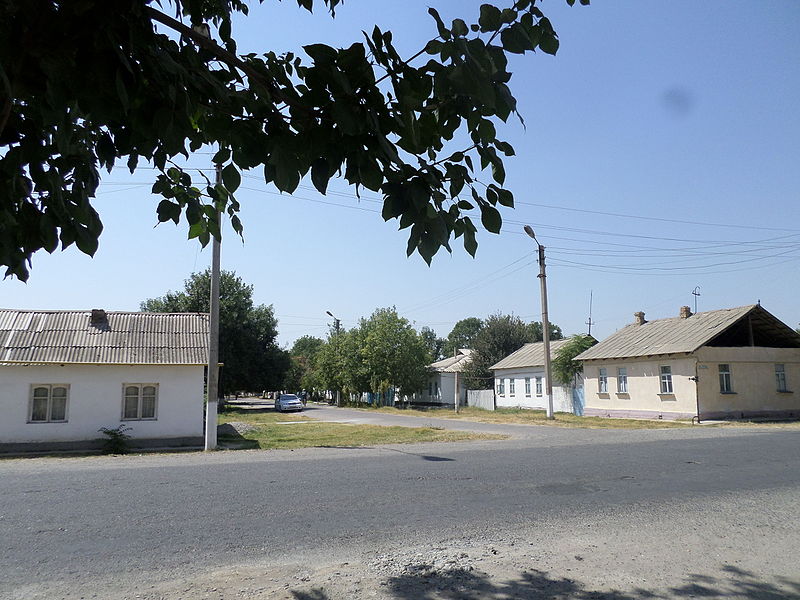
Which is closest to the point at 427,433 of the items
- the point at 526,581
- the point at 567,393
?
the point at 526,581

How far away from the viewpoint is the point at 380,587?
5.11 metres

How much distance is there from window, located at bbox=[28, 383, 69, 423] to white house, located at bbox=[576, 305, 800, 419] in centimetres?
2593

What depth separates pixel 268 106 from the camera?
296 centimetres

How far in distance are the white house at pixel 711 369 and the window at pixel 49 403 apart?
25928 mm

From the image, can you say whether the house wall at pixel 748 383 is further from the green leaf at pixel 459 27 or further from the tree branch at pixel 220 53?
the green leaf at pixel 459 27

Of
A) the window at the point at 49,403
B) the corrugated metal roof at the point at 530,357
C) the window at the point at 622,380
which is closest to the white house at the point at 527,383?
the corrugated metal roof at the point at 530,357

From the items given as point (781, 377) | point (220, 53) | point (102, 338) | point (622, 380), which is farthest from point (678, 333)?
point (220, 53)

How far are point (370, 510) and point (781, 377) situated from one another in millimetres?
30343

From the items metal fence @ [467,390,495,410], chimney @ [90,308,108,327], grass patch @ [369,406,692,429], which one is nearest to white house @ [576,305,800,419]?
grass patch @ [369,406,692,429]

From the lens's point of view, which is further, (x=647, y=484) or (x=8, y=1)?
(x=647, y=484)

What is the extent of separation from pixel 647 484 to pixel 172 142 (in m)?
9.90

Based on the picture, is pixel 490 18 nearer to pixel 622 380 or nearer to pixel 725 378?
pixel 725 378

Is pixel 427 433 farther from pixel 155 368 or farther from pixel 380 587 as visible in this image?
pixel 380 587

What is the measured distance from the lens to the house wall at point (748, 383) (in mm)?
28781
